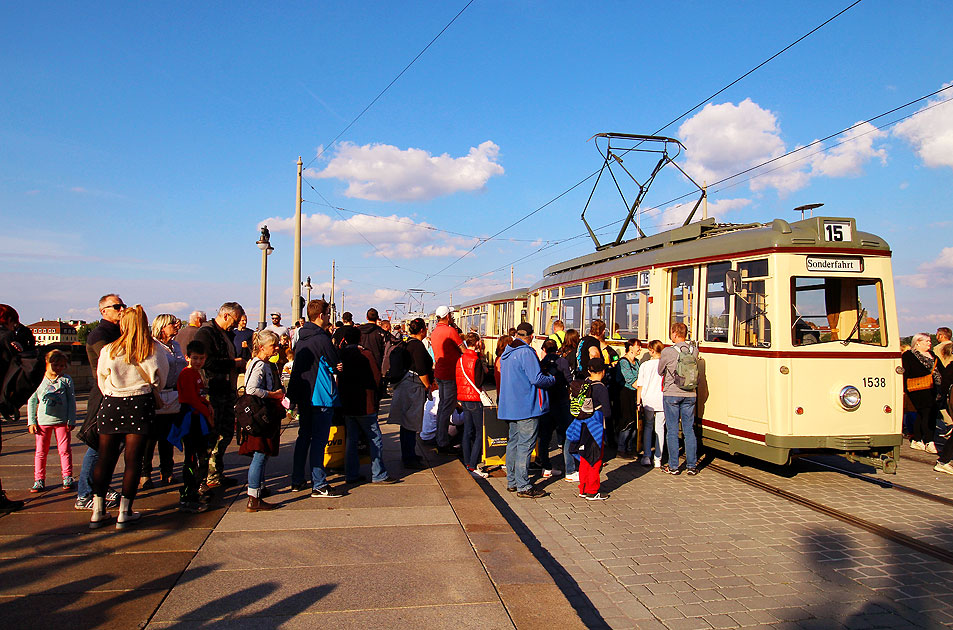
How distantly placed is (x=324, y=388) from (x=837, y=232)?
21.2 feet

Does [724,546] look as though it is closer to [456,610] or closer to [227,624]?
[456,610]

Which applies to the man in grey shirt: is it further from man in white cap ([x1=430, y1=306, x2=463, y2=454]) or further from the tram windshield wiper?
man in white cap ([x1=430, y1=306, x2=463, y2=454])

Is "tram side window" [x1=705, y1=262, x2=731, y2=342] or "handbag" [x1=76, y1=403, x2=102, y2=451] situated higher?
"tram side window" [x1=705, y1=262, x2=731, y2=342]

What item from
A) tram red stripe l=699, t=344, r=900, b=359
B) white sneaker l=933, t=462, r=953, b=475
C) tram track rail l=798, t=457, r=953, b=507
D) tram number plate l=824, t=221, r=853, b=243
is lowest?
tram track rail l=798, t=457, r=953, b=507

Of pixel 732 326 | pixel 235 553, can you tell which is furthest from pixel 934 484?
pixel 235 553

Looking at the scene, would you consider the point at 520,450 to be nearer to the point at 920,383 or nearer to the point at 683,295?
the point at 683,295

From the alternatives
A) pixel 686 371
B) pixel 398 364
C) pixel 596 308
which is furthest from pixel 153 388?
pixel 596 308

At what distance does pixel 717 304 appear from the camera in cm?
896

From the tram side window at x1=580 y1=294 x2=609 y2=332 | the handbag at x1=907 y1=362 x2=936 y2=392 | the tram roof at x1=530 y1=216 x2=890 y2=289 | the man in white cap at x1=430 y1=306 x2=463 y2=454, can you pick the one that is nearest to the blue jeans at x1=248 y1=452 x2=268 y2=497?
the man in white cap at x1=430 y1=306 x2=463 y2=454

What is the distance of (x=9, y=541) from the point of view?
16.7ft

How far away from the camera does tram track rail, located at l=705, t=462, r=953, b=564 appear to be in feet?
18.2

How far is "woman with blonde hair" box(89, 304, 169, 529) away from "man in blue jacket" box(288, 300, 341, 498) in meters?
1.49

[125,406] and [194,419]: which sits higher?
[125,406]

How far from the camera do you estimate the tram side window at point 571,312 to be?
13961 mm
